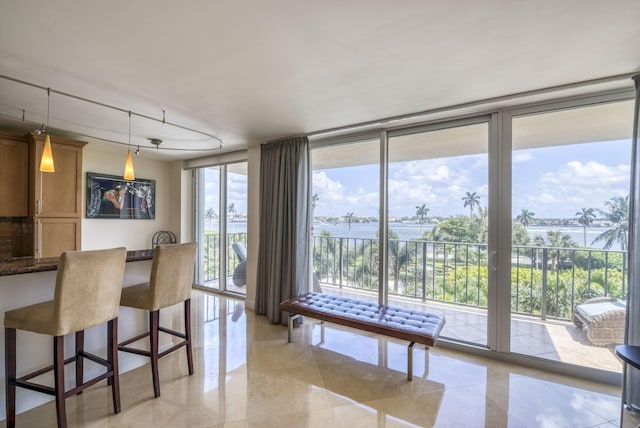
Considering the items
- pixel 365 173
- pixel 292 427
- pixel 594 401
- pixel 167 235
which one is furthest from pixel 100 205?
pixel 594 401

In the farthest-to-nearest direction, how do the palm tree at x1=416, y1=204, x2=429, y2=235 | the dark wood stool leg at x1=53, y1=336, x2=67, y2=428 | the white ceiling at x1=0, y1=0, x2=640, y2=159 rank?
1. the palm tree at x1=416, y1=204, x2=429, y2=235
2. the dark wood stool leg at x1=53, y1=336, x2=67, y2=428
3. the white ceiling at x1=0, y1=0, x2=640, y2=159

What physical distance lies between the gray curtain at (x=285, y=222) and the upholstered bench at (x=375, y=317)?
441 mm

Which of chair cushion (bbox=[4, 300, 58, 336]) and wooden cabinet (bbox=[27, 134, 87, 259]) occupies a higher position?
wooden cabinet (bbox=[27, 134, 87, 259])

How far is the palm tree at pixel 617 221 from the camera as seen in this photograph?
231 centimetres

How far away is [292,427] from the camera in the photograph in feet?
6.01

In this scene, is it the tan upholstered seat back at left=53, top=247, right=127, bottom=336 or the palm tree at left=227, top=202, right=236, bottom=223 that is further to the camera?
the palm tree at left=227, top=202, right=236, bottom=223

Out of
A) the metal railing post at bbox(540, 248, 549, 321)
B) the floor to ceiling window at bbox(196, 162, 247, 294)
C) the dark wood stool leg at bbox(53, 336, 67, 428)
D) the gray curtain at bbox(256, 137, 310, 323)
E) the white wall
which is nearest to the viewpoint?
the dark wood stool leg at bbox(53, 336, 67, 428)

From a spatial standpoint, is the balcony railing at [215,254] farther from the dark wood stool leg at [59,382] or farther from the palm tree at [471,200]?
the palm tree at [471,200]

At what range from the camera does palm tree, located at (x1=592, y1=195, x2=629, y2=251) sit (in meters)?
2.31

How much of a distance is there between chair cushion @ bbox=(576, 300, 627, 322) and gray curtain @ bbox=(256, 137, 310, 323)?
110 inches

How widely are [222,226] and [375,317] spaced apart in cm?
326

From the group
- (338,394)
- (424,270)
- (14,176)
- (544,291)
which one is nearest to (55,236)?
(14,176)

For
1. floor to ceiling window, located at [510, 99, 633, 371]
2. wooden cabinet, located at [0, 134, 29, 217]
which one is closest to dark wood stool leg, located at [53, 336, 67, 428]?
wooden cabinet, located at [0, 134, 29, 217]

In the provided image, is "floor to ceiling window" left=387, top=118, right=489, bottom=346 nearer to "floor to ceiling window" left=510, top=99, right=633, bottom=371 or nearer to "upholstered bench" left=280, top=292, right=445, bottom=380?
"floor to ceiling window" left=510, top=99, right=633, bottom=371
